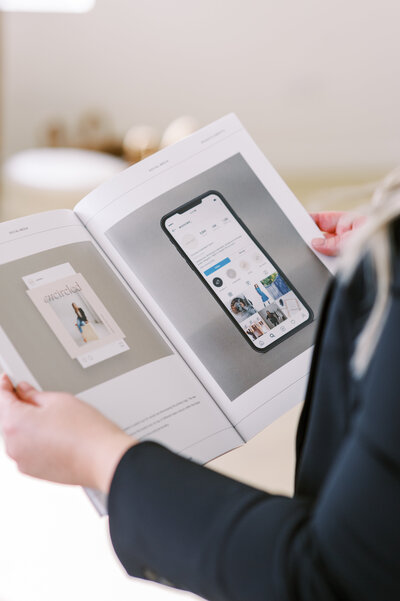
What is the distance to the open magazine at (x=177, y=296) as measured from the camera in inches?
26.2

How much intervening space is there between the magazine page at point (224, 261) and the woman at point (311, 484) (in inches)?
7.7

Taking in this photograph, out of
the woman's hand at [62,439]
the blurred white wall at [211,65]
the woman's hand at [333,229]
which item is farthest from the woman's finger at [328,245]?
the blurred white wall at [211,65]

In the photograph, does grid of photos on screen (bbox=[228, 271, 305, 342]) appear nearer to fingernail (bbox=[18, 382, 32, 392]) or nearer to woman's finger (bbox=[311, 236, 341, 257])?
woman's finger (bbox=[311, 236, 341, 257])

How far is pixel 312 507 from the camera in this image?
1.59 feet

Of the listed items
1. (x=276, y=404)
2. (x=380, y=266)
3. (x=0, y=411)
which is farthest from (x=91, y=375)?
(x=380, y=266)

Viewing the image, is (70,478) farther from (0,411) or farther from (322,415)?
(322,415)

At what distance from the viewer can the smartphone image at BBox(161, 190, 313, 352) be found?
2.51ft

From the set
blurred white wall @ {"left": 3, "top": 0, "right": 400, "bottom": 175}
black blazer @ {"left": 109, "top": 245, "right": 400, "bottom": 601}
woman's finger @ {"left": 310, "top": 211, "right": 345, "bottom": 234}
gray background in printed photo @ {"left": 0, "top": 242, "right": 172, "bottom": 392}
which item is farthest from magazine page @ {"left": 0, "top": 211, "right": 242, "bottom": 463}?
blurred white wall @ {"left": 3, "top": 0, "right": 400, "bottom": 175}

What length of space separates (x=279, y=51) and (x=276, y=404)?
277cm

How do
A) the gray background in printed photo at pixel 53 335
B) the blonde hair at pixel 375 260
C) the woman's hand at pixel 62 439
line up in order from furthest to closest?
the gray background in printed photo at pixel 53 335
the woman's hand at pixel 62 439
the blonde hair at pixel 375 260

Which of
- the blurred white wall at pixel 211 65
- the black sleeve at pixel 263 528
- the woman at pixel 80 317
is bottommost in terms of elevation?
the black sleeve at pixel 263 528

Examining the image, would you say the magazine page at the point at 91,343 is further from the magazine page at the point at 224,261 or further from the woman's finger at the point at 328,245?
the woman's finger at the point at 328,245

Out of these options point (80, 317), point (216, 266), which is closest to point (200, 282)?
point (216, 266)

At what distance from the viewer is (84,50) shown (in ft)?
10.3
